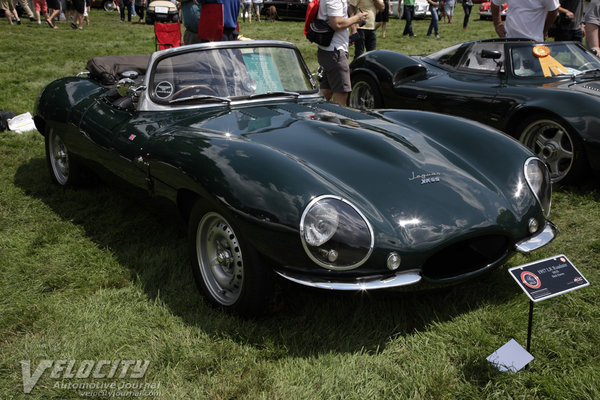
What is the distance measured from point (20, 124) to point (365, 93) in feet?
13.8

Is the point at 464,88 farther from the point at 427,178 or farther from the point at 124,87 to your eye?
the point at 124,87

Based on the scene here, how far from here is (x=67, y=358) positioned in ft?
8.79

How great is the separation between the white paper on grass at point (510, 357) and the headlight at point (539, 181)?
91cm

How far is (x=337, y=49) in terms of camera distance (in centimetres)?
595

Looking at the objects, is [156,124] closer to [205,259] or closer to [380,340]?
[205,259]

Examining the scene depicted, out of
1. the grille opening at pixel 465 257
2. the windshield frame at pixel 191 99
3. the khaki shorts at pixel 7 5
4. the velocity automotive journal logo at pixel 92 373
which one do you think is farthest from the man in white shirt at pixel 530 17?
the khaki shorts at pixel 7 5

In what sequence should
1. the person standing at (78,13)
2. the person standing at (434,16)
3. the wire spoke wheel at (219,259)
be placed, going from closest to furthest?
the wire spoke wheel at (219,259) → the person standing at (434,16) → the person standing at (78,13)

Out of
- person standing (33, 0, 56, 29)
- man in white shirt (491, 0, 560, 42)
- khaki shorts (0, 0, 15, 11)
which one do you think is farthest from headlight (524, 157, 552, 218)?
khaki shorts (0, 0, 15, 11)

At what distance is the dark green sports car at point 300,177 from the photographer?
2551 millimetres

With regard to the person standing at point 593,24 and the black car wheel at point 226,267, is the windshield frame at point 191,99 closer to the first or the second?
the black car wheel at point 226,267

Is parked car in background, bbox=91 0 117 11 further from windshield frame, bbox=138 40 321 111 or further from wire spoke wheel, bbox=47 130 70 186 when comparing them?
windshield frame, bbox=138 40 321 111

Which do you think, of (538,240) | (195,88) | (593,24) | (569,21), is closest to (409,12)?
(569,21)

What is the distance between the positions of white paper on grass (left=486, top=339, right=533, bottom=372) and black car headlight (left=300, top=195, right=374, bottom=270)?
2.30 feet

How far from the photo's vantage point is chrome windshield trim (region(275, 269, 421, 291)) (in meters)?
2.49
